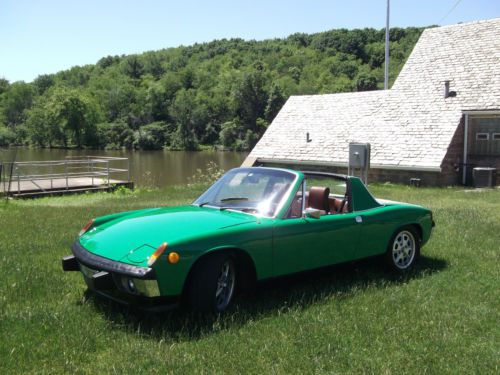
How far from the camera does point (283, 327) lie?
452cm

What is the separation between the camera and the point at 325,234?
5.55 m

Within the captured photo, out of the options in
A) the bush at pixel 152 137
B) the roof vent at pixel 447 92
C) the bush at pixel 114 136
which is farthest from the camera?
the bush at pixel 152 137

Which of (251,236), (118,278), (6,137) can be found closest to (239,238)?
(251,236)

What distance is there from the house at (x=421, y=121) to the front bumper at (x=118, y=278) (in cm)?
1823

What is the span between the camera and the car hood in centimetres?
451

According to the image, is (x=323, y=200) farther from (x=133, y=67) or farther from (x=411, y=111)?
(x=133, y=67)

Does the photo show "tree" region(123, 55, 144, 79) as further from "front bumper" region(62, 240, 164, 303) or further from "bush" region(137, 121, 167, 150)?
"front bumper" region(62, 240, 164, 303)

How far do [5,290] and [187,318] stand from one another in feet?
6.92

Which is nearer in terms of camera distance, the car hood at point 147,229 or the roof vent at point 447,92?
the car hood at point 147,229

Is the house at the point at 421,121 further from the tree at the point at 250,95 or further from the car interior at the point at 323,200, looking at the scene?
the tree at the point at 250,95

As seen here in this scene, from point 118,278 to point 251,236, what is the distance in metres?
1.26

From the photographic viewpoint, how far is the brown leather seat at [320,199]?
593 centimetres

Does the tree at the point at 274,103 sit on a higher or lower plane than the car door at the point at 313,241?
higher

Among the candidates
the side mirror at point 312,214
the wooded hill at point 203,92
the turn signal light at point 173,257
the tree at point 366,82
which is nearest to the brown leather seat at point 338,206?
the side mirror at point 312,214
